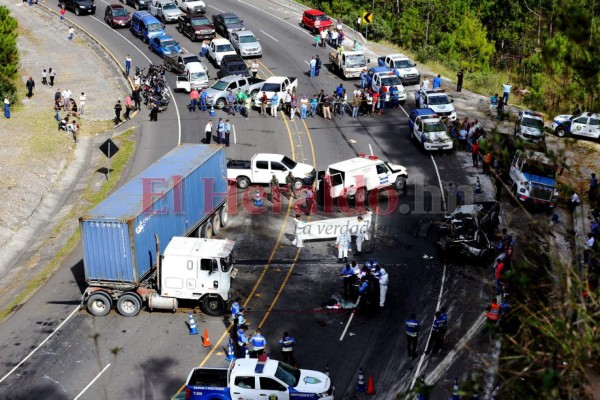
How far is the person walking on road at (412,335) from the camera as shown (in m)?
23.8

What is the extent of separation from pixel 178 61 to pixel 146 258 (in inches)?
1143

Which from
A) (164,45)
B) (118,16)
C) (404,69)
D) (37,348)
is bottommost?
(37,348)

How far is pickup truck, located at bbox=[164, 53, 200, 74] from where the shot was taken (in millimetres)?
52631

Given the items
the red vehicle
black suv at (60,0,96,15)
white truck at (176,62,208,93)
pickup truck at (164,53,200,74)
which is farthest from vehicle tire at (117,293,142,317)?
black suv at (60,0,96,15)

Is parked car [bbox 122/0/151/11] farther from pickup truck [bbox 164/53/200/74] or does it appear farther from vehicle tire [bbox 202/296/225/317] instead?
vehicle tire [bbox 202/296/225/317]

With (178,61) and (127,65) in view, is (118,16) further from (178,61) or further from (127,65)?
(178,61)

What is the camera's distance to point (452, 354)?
2470 cm

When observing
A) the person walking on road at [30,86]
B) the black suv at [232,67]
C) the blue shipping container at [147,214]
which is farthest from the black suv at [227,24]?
the blue shipping container at [147,214]

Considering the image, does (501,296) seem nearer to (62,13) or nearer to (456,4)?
(62,13)

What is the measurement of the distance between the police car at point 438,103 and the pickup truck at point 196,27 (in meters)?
20.0

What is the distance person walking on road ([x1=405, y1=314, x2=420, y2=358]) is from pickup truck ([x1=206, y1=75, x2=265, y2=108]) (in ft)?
87.0

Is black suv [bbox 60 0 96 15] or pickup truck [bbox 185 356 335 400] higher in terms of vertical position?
black suv [bbox 60 0 96 15]

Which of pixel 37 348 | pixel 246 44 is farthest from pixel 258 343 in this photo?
pixel 246 44

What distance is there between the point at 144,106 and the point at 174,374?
94.0ft
